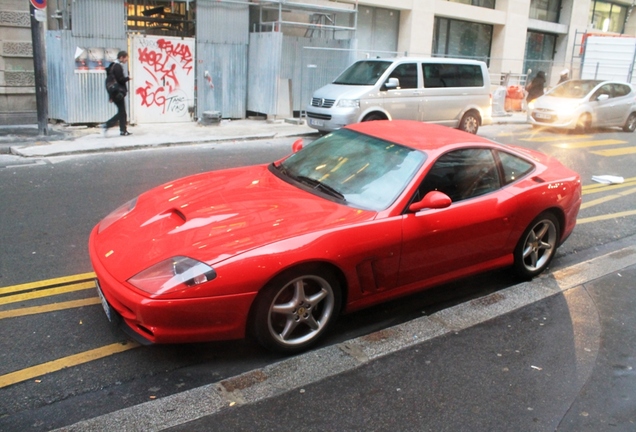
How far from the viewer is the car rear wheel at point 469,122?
15250mm

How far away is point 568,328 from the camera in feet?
15.0

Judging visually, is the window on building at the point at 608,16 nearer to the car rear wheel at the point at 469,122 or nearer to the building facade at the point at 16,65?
the car rear wheel at the point at 469,122

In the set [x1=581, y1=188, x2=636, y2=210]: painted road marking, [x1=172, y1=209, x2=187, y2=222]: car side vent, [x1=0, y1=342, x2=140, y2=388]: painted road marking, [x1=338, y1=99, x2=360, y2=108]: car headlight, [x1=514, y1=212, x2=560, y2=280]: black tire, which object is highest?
[x1=338, y1=99, x2=360, y2=108]: car headlight

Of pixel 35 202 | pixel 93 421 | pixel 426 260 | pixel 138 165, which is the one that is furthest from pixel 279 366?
pixel 138 165

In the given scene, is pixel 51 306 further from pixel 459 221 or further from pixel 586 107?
pixel 586 107

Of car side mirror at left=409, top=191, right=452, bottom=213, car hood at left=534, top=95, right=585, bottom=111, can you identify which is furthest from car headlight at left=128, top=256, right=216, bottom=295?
car hood at left=534, top=95, right=585, bottom=111

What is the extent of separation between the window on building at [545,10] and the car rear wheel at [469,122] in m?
15.3

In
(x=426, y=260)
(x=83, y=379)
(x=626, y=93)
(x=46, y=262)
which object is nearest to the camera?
(x=83, y=379)

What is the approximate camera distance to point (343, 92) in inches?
527

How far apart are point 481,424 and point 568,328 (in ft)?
5.26

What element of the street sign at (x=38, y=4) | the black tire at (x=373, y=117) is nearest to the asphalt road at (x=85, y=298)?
the street sign at (x=38, y=4)

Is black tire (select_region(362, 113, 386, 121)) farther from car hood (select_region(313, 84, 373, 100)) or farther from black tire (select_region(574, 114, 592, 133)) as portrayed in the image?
black tire (select_region(574, 114, 592, 133))

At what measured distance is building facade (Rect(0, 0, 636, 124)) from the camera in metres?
13.6

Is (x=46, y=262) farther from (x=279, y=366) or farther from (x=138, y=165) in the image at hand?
(x=138, y=165)
